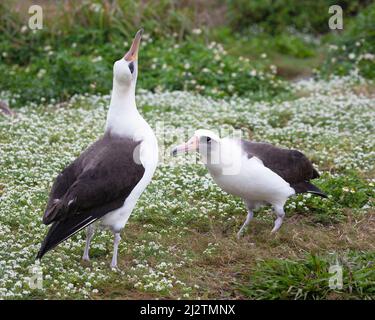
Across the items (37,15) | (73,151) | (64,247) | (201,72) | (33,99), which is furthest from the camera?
(37,15)

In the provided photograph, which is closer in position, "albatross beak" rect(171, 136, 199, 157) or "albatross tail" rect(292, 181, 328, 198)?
"albatross beak" rect(171, 136, 199, 157)

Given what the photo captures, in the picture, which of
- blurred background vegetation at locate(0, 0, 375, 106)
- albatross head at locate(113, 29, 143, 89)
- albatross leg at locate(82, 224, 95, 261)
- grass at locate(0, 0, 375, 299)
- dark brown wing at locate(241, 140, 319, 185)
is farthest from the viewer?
blurred background vegetation at locate(0, 0, 375, 106)

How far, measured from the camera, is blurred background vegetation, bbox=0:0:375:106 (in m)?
11.0

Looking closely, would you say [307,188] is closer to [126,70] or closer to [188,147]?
[188,147]

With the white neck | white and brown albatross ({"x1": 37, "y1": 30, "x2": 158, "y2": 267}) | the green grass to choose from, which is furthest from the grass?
the white neck

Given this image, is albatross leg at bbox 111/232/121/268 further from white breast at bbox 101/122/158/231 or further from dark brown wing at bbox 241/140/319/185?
dark brown wing at bbox 241/140/319/185

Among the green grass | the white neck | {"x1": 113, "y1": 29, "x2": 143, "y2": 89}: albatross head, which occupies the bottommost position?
the green grass

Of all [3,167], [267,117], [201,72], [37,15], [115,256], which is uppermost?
[37,15]

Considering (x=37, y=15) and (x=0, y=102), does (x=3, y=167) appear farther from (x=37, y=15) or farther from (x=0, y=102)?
(x=37, y=15)

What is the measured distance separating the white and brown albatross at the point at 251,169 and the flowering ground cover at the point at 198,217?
339mm

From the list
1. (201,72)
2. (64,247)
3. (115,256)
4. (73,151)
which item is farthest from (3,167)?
(201,72)

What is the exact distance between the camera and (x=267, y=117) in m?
9.81
